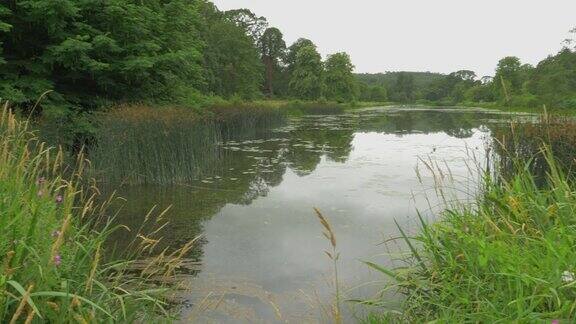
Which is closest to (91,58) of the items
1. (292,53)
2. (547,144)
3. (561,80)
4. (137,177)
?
(137,177)

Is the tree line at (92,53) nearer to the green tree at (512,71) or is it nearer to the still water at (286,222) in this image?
the still water at (286,222)

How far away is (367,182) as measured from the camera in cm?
886

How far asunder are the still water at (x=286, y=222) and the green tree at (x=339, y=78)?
43.3 metres

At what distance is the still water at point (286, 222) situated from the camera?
388 cm

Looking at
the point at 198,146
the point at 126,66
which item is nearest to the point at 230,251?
the point at 198,146

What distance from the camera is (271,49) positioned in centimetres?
5866

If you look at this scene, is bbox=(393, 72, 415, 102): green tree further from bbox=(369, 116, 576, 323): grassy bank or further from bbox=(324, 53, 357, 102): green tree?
bbox=(369, 116, 576, 323): grassy bank

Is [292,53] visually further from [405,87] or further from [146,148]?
[405,87]

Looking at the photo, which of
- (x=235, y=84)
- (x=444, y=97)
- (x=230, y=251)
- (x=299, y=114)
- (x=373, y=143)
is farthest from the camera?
(x=444, y=97)

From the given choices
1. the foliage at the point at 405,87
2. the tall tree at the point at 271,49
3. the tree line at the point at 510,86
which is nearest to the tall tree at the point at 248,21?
the tall tree at the point at 271,49

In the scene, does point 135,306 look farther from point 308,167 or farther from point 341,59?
point 341,59

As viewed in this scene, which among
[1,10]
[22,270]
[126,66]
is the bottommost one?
[22,270]

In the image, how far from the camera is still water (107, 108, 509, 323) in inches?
153

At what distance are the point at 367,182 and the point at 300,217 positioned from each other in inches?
111
